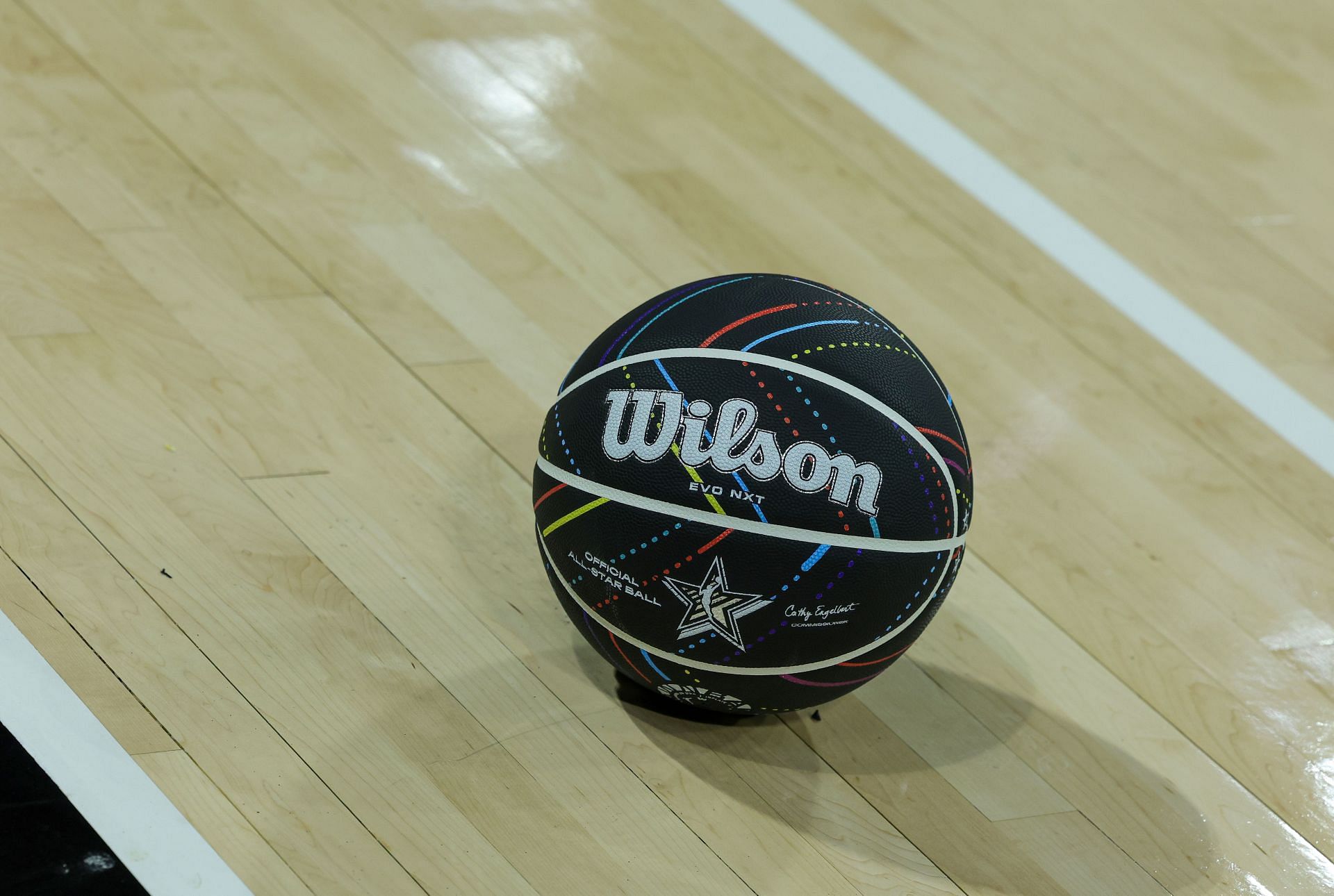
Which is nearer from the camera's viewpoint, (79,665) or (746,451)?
(746,451)

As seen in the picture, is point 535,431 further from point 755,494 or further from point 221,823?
point 221,823

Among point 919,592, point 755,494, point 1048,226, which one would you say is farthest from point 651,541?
point 1048,226

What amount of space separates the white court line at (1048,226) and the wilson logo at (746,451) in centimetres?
179

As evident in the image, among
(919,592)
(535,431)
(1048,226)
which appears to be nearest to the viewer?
Answer: (919,592)

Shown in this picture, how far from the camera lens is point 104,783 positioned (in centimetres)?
211

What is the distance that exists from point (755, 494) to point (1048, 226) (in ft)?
7.23

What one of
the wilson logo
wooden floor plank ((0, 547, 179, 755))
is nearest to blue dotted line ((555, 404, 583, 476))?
the wilson logo

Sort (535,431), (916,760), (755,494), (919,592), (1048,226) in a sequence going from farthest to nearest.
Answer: (1048,226) → (535,431) → (916,760) → (919,592) → (755,494)

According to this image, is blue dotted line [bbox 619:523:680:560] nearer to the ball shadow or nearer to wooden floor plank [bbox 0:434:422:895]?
the ball shadow

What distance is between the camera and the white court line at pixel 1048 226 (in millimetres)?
3490

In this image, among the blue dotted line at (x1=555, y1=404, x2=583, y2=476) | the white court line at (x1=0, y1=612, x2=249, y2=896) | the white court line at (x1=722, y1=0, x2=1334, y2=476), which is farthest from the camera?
the white court line at (x1=722, y1=0, x2=1334, y2=476)

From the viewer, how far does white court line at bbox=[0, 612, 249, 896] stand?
2020 millimetres

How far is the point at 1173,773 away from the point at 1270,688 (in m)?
0.35
